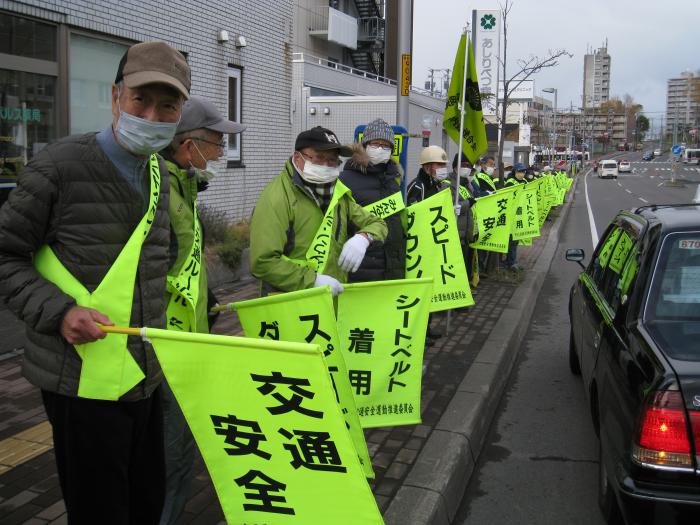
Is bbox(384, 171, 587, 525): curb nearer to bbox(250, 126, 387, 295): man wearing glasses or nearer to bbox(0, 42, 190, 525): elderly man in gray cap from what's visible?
bbox(250, 126, 387, 295): man wearing glasses

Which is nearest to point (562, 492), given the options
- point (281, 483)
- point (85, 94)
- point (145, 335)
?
point (281, 483)

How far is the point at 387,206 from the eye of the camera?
5227 mm

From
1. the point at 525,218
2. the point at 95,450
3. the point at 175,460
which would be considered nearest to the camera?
the point at 95,450

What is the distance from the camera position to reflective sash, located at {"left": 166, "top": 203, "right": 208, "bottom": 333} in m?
2.79

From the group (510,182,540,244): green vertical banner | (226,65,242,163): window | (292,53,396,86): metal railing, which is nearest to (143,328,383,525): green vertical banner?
(510,182,540,244): green vertical banner

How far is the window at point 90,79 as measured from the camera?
7.44m

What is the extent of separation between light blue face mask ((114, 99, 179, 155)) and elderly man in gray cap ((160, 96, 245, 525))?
1.66ft

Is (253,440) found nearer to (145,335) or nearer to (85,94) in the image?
(145,335)

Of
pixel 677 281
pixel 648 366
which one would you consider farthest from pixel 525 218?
pixel 648 366

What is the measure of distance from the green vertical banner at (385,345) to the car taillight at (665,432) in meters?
1.45

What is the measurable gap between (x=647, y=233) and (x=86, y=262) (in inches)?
123

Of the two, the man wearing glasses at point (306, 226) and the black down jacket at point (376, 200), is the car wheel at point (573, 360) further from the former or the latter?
the man wearing glasses at point (306, 226)

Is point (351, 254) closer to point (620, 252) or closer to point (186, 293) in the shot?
point (186, 293)

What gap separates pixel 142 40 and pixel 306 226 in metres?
5.54
